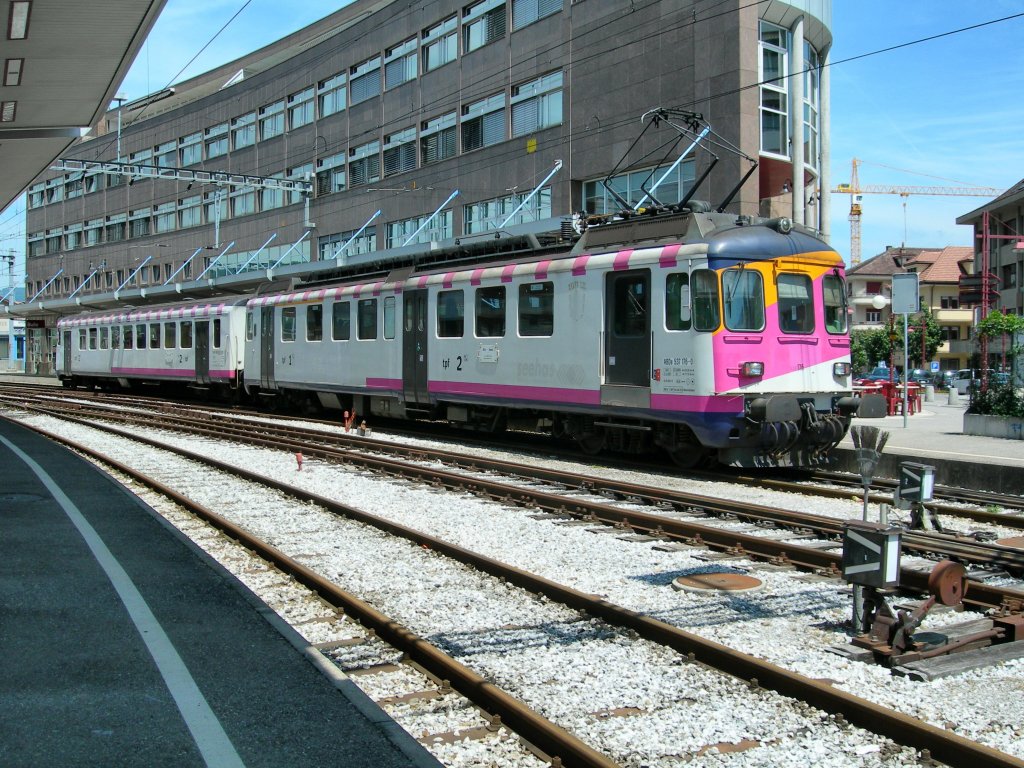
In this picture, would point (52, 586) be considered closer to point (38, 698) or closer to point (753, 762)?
point (38, 698)

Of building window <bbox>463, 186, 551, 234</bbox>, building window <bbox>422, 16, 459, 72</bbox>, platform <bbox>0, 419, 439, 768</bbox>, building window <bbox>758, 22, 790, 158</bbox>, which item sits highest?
building window <bbox>422, 16, 459, 72</bbox>

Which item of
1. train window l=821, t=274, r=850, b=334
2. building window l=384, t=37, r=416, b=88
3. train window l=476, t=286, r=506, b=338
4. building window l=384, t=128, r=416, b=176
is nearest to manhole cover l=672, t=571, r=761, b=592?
train window l=821, t=274, r=850, b=334

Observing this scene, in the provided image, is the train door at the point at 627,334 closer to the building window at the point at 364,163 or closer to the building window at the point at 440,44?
the building window at the point at 440,44

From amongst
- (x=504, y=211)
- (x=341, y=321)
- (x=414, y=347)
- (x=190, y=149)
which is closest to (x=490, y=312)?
(x=414, y=347)

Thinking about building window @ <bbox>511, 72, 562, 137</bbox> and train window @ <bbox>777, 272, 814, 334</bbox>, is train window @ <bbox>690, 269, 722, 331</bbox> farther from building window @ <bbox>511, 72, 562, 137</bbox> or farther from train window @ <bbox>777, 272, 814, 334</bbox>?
building window @ <bbox>511, 72, 562, 137</bbox>

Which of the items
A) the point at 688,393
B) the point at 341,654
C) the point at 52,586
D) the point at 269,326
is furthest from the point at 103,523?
the point at 269,326

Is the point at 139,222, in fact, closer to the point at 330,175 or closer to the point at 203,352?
the point at 330,175

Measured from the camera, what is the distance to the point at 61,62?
41.4 ft

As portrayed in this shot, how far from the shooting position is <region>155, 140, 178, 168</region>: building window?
58.7 m

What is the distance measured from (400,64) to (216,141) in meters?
19.7

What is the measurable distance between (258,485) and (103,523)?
3.14 meters

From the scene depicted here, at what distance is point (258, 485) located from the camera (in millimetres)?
12859

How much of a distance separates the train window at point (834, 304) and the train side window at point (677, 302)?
2305 mm

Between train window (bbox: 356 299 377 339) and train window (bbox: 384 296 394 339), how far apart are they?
1.60ft
